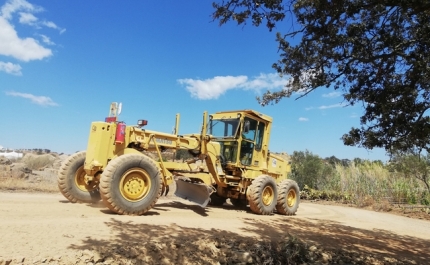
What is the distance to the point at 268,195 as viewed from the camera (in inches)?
434

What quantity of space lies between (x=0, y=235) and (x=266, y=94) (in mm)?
5850

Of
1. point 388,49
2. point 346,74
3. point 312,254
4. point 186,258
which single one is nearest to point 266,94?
point 346,74

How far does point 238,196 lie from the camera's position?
36.3ft

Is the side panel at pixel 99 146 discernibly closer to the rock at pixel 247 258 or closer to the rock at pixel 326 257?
the rock at pixel 247 258

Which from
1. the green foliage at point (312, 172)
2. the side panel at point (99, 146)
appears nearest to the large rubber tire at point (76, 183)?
the side panel at point (99, 146)

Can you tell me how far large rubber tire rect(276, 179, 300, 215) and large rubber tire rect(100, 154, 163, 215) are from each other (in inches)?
185

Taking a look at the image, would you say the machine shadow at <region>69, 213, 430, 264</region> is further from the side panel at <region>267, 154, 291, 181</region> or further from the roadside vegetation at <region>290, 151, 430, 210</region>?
the roadside vegetation at <region>290, 151, 430, 210</region>

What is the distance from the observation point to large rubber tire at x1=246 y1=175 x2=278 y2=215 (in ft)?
33.6

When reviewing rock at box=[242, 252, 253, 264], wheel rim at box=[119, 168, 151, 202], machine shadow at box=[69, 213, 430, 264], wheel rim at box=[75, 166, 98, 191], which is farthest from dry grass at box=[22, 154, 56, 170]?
rock at box=[242, 252, 253, 264]

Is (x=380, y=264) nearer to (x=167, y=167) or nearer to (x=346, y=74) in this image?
(x=346, y=74)

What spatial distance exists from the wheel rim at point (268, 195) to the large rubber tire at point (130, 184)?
397cm

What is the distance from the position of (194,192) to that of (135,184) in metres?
2.20

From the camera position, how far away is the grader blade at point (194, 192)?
9156mm

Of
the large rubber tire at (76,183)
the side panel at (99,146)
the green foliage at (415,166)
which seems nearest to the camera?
the side panel at (99,146)
